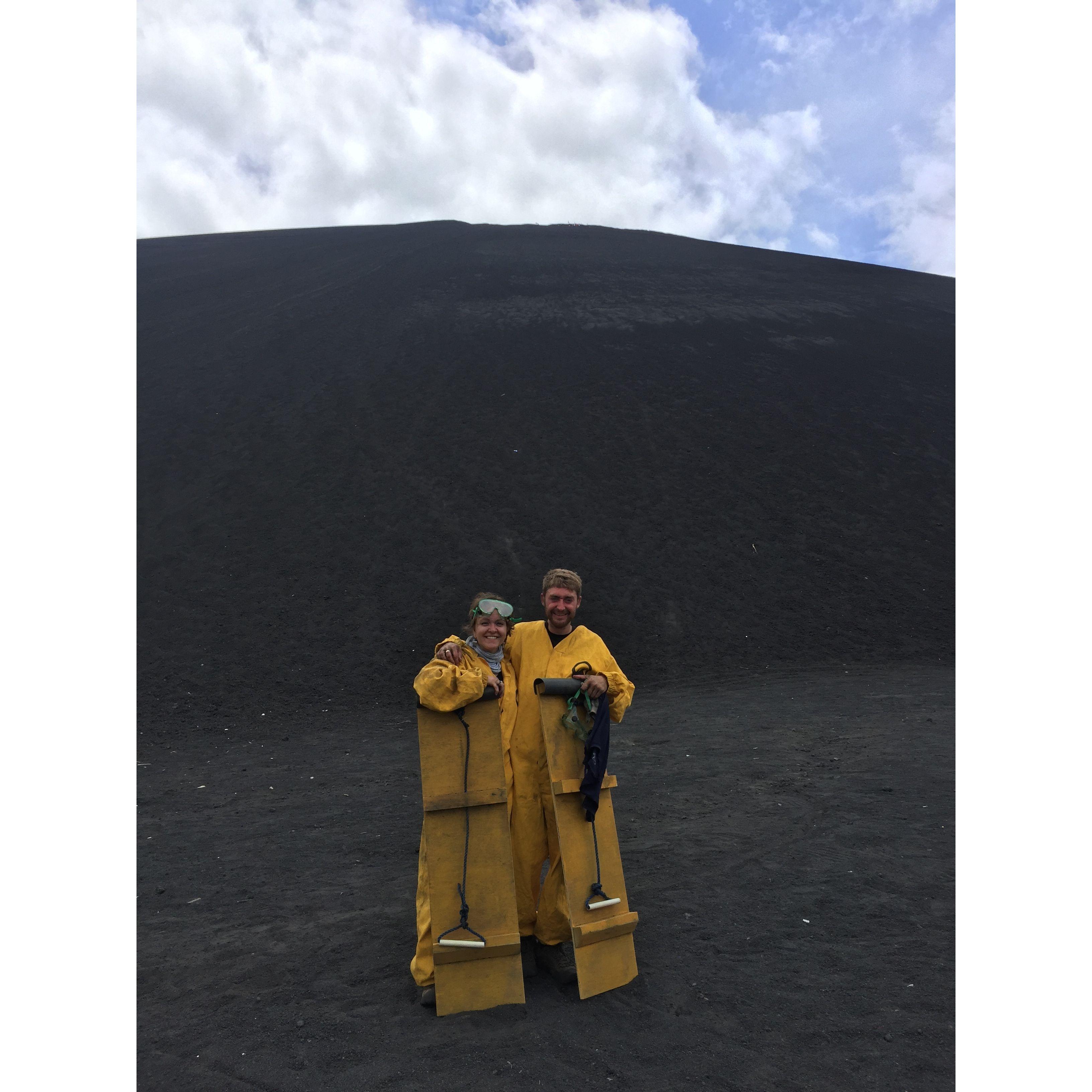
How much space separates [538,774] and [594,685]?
0.43 m

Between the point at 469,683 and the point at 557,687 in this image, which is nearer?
the point at 469,683

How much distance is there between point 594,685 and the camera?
3.11 m

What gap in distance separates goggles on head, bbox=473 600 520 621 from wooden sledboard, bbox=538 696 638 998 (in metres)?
0.36

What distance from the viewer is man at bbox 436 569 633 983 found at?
3.17 meters

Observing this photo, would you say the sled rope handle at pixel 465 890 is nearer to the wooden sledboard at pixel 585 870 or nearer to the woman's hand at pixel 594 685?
the wooden sledboard at pixel 585 870

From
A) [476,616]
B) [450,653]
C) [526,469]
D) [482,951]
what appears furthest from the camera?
[526,469]

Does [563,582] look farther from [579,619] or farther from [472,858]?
[579,619]

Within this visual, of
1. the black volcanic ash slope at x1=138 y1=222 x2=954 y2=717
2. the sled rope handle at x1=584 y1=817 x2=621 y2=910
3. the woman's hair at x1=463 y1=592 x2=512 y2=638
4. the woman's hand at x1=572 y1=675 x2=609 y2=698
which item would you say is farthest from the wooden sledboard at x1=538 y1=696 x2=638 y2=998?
the black volcanic ash slope at x1=138 y1=222 x2=954 y2=717

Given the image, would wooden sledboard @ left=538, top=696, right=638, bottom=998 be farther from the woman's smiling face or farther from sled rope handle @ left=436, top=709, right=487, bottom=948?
the woman's smiling face

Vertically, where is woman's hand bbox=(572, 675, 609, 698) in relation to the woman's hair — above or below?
below

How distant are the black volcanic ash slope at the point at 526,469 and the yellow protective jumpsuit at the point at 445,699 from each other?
655 cm

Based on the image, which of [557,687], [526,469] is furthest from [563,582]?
[526,469]

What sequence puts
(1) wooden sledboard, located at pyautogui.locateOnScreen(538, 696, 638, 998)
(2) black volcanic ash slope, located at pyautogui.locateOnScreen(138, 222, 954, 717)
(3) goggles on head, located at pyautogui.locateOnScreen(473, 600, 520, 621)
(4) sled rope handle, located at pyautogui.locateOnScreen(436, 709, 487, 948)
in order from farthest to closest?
1. (2) black volcanic ash slope, located at pyautogui.locateOnScreen(138, 222, 954, 717)
2. (3) goggles on head, located at pyautogui.locateOnScreen(473, 600, 520, 621)
3. (1) wooden sledboard, located at pyautogui.locateOnScreen(538, 696, 638, 998)
4. (4) sled rope handle, located at pyautogui.locateOnScreen(436, 709, 487, 948)

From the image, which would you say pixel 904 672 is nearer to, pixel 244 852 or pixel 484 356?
pixel 244 852
